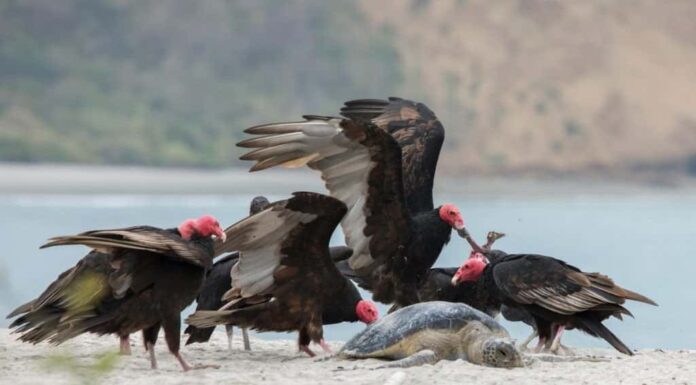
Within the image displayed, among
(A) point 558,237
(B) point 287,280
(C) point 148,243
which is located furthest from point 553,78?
(C) point 148,243

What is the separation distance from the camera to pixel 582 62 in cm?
8862

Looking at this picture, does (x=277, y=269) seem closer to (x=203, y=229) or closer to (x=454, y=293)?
(x=203, y=229)

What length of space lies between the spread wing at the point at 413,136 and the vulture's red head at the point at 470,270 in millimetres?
819

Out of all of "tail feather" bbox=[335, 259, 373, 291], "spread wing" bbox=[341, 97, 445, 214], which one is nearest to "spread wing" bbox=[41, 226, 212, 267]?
"tail feather" bbox=[335, 259, 373, 291]

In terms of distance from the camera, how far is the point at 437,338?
8.77 meters

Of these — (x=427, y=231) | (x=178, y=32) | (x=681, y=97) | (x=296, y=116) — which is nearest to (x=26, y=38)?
(x=178, y=32)

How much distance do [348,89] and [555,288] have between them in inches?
2887

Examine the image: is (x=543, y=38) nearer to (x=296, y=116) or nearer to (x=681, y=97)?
(x=681, y=97)

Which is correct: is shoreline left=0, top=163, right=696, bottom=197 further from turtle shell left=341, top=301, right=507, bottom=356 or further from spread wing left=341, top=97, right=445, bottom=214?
turtle shell left=341, top=301, right=507, bottom=356

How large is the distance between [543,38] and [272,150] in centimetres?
8120

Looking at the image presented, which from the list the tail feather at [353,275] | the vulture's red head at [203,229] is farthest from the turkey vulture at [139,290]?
the tail feather at [353,275]

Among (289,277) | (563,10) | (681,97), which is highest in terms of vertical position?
(563,10)

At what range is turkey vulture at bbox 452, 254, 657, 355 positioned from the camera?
9.43 m

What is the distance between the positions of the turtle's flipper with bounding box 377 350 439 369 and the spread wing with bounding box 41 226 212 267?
3.62 feet
